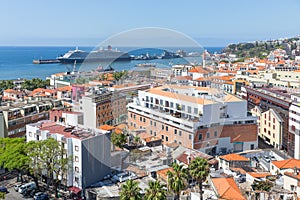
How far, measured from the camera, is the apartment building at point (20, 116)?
6.73m

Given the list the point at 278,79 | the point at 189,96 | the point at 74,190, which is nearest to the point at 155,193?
the point at 74,190

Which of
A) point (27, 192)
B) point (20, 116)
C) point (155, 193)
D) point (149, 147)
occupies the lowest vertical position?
point (27, 192)

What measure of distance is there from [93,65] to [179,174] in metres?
9.46

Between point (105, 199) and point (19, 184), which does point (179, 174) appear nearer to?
point (105, 199)

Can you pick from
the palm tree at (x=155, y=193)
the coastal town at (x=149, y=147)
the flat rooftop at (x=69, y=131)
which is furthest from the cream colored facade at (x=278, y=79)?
the palm tree at (x=155, y=193)

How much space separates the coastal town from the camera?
13.5 ft

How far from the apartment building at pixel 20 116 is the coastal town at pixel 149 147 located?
0.06 ft

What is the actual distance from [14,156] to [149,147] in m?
1.93

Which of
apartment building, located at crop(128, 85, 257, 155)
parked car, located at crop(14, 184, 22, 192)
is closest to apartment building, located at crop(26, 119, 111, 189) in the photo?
parked car, located at crop(14, 184, 22, 192)

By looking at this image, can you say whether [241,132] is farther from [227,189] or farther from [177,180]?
[177,180]

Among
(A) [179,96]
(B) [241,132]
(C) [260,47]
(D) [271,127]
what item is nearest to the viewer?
(A) [179,96]

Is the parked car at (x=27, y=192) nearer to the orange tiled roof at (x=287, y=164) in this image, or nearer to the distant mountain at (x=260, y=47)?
the orange tiled roof at (x=287, y=164)

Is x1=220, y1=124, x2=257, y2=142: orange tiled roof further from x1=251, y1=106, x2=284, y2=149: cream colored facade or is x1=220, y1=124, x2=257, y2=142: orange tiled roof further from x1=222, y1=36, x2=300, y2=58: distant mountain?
x1=222, y1=36, x2=300, y2=58: distant mountain

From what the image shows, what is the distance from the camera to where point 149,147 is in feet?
19.0
